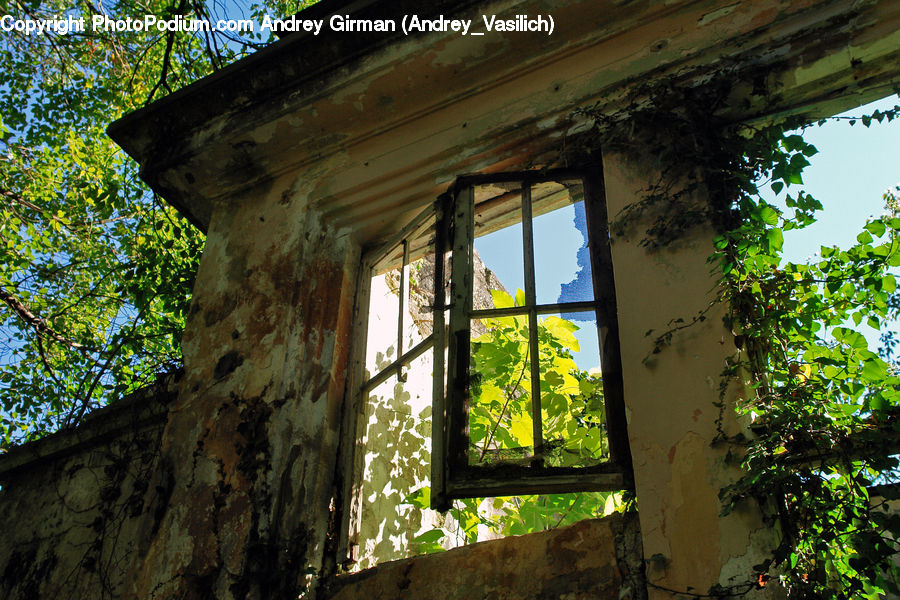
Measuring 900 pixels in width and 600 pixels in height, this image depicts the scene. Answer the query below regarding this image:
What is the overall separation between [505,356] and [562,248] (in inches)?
19.1

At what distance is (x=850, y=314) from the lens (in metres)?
2.05

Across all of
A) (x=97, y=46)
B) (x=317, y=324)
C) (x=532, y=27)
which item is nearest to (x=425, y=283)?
(x=317, y=324)

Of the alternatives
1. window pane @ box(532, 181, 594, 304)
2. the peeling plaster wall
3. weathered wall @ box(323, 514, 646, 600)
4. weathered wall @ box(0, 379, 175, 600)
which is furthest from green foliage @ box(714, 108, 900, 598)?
weathered wall @ box(0, 379, 175, 600)

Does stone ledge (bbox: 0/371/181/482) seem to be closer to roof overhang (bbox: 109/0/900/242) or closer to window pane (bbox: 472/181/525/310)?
roof overhang (bbox: 109/0/900/242)

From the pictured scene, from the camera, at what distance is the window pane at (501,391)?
2615 mm

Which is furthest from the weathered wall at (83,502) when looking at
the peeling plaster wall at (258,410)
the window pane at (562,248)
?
the window pane at (562,248)

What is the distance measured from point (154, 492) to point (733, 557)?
2.20 meters

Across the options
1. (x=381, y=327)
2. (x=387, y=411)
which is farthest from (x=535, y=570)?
(x=387, y=411)

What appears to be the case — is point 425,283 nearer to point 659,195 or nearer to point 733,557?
point 659,195

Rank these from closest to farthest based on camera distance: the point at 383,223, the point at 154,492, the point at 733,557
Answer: the point at 733,557 → the point at 154,492 → the point at 383,223

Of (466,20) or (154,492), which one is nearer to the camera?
(154,492)

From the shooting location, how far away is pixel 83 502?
11.3ft

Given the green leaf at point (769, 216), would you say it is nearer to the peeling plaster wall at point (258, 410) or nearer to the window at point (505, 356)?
the window at point (505, 356)

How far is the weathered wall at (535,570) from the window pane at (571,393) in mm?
236
